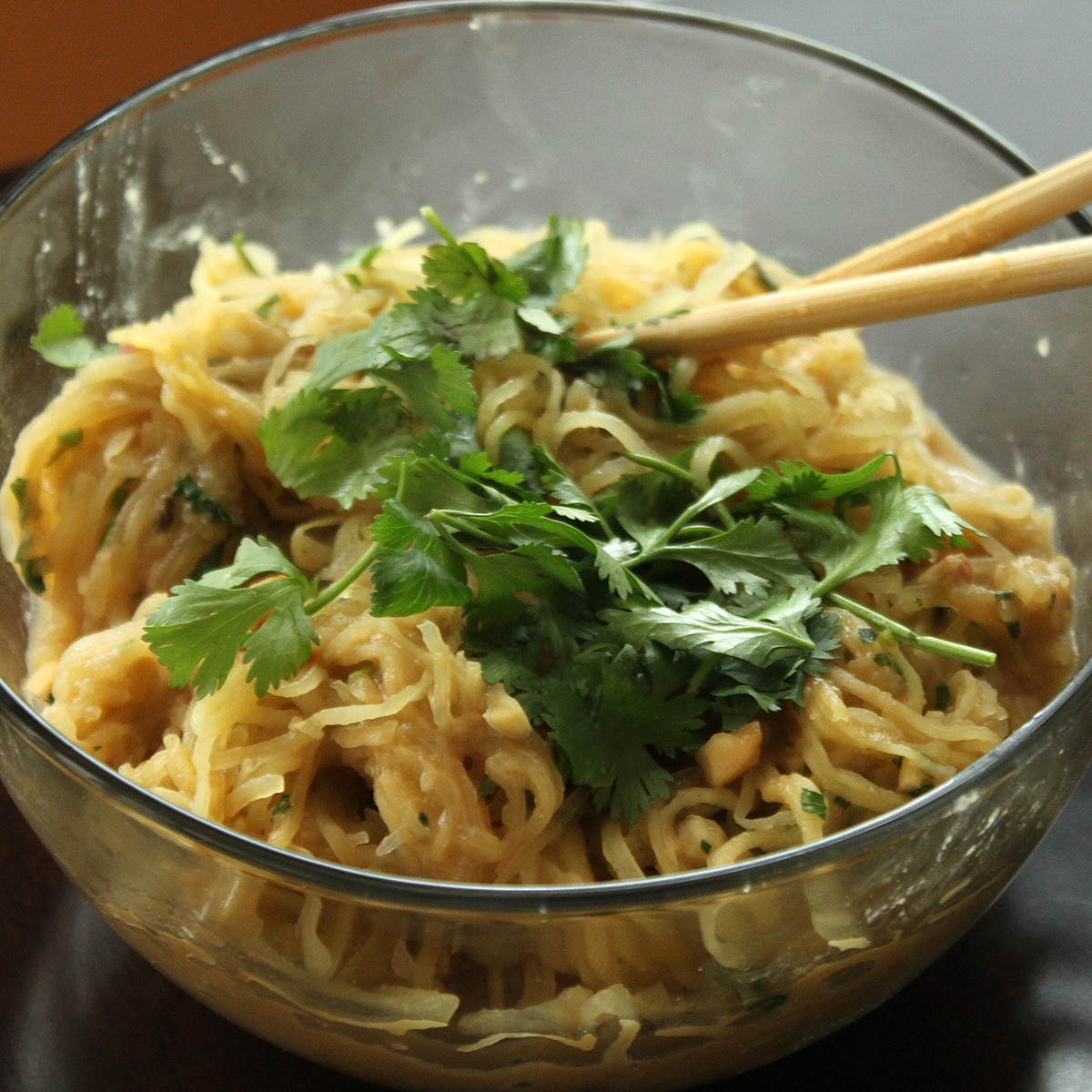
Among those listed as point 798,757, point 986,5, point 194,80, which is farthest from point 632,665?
point 986,5

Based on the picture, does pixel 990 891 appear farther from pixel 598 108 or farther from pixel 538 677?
pixel 598 108

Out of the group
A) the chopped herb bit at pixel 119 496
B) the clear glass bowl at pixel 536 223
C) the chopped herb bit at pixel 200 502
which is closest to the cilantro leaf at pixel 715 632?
the clear glass bowl at pixel 536 223

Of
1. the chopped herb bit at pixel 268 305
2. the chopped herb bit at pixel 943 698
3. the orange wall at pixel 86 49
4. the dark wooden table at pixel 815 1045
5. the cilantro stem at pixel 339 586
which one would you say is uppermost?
the orange wall at pixel 86 49

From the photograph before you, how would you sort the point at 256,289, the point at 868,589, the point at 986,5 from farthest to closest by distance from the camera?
the point at 986,5, the point at 256,289, the point at 868,589

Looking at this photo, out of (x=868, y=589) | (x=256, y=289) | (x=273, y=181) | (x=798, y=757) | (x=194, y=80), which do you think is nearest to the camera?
(x=798, y=757)

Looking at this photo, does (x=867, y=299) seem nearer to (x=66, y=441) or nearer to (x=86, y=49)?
(x=66, y=441)

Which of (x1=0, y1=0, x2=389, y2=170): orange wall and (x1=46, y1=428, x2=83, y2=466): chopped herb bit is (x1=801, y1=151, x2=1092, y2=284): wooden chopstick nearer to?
(x1=46, y1=428, x2=83, y2=466): chopped herb bit

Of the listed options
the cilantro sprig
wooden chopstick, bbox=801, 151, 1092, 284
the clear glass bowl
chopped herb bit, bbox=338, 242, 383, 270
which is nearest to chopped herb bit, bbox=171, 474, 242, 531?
the cilantro sprig

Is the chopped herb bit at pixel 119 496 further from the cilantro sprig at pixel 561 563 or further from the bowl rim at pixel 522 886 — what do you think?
the bowl rim at pixel 522 886
